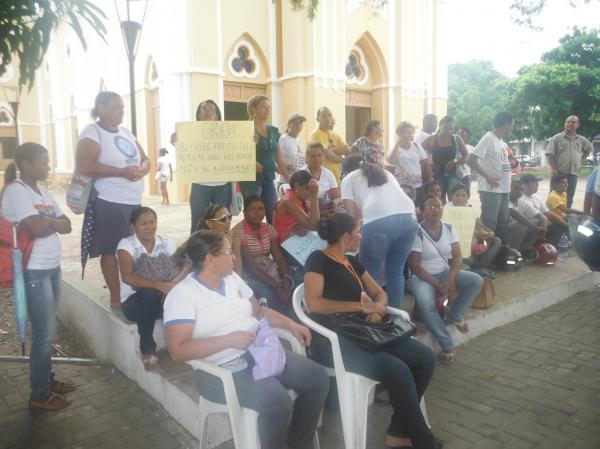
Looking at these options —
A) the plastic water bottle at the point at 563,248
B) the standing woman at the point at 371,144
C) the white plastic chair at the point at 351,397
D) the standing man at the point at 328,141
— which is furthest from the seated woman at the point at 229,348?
the plastic water bottle at the point at 563,248

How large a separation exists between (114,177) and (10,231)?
3.15ft

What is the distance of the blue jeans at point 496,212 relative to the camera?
21.1ft

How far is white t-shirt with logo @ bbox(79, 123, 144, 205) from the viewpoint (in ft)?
13.6

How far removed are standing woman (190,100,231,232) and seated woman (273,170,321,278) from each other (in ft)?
2.03

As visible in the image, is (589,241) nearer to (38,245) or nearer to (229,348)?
(229,348)

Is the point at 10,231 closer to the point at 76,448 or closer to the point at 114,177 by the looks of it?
the point at 114,177

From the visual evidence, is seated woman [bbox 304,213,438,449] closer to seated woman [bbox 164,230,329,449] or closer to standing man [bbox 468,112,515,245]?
seated woman [bbox 164,230,329,449]

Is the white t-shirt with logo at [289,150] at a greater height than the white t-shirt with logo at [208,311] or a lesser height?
greater

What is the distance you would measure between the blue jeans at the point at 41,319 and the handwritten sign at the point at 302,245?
6.22 feet

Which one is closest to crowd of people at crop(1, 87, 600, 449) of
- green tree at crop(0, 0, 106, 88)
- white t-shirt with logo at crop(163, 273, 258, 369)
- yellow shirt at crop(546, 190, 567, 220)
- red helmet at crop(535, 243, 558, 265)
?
white t-shirt with logo at crop(163, 273, 258, 369)

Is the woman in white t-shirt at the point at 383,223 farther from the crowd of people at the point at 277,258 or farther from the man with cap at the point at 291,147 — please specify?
the man with cap at the point at 291,147

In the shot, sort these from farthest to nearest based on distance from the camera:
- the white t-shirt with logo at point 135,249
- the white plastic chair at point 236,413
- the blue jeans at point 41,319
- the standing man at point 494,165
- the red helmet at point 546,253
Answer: the red helmet at point 546,253
the standing man at point 494,165
the white t-shirt with logo at point 135,249
the blue jeans at point 41,319
the white plastic chair at point 236,413

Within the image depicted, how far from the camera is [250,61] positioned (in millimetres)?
16625

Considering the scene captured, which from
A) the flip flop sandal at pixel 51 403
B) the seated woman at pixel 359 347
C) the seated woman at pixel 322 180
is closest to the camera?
the seated woman at pixel 359 347
